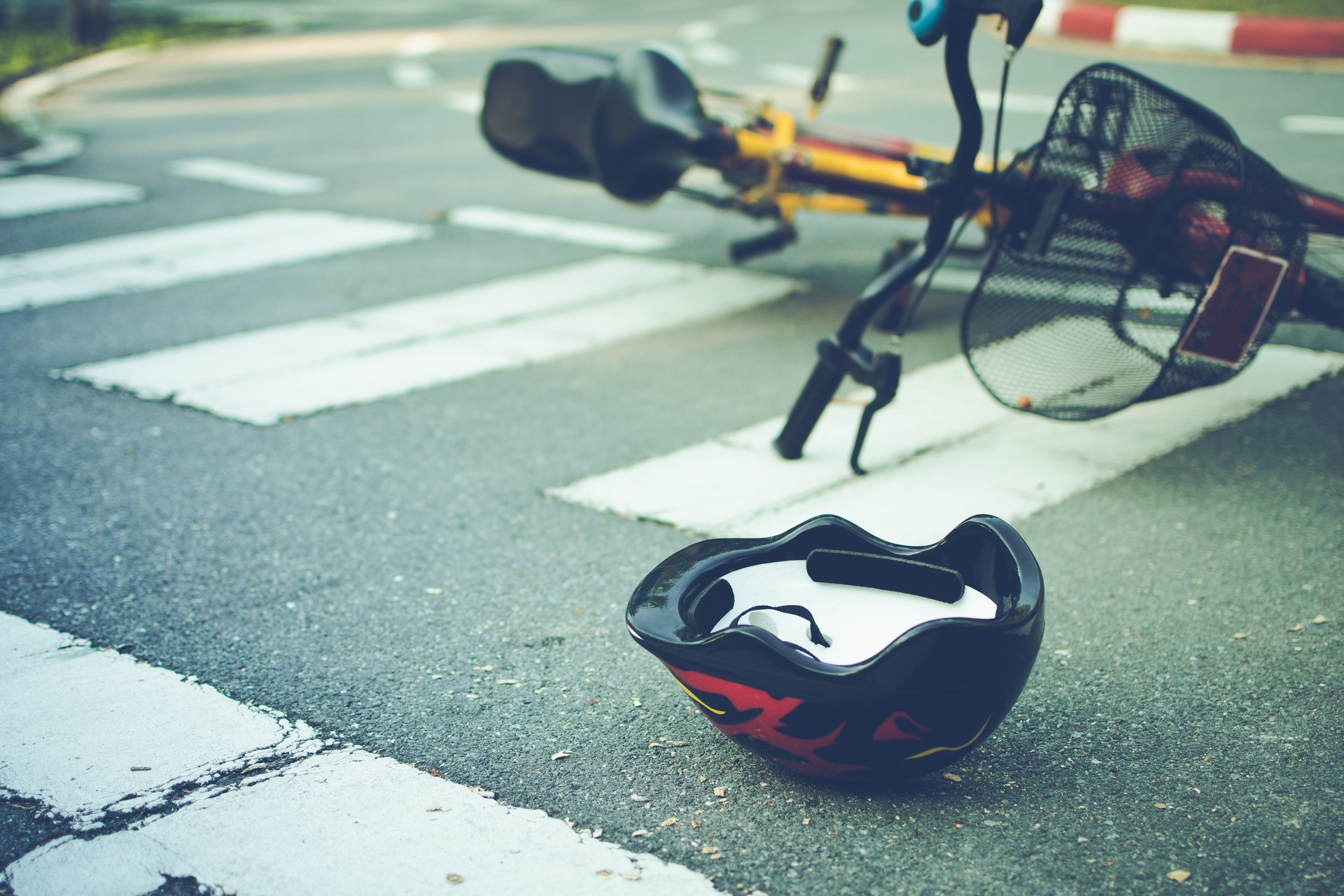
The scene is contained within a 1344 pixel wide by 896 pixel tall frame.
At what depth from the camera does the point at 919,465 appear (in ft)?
10.4

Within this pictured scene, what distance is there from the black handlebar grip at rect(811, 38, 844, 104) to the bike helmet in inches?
109

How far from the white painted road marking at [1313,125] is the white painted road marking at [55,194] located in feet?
22.0

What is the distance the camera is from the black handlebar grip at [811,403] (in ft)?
10.0

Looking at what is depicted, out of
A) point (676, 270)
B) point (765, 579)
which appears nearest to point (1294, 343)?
point (676, 270)

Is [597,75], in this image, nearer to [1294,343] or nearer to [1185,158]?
[1185,158]

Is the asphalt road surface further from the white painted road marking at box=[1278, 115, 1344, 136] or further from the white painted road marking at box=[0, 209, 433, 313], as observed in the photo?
the white painted road marking at box=[1278, 115, 1344, 136]

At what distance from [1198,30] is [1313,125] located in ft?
11.1

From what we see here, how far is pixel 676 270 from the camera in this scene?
509 cm

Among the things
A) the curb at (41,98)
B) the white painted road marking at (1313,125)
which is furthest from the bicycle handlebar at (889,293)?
the curb at (41,98)

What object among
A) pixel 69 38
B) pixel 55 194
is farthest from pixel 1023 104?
pixel 69 38

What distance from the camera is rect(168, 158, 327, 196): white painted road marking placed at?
21.6ft

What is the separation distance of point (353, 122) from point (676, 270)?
4.39 metres

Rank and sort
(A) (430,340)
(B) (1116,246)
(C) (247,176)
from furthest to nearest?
1. (C) (247,176)
2. (A) (430,340)
3. (B) (1116,246)

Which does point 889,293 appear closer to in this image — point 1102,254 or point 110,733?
point 1102,254
